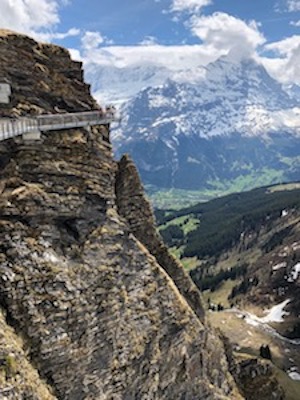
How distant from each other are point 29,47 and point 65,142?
8425 mm

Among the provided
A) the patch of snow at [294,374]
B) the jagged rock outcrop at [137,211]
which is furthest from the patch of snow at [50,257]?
the patch of snow at [294,374]

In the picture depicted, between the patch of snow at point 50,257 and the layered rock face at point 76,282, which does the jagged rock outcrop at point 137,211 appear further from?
the patch of snow at point 50,257

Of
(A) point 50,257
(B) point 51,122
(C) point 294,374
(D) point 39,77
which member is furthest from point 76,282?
(C) point 294,374

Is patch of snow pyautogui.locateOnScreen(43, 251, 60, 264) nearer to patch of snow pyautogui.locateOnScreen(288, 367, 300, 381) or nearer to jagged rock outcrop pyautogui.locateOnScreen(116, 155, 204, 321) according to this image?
jagged rock outcrop pyautogui.locateOnScreen(116, 155, 204, 321)

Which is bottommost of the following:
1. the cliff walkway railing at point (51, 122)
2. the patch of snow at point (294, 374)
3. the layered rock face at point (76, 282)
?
the patch of snow at point (294, 374)

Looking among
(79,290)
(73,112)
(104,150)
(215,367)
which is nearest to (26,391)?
(79,290)

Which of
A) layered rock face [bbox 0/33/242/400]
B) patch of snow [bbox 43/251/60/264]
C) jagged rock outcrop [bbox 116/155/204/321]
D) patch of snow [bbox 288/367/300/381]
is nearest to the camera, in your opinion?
layered rock face [bbox 0/33/242/400]

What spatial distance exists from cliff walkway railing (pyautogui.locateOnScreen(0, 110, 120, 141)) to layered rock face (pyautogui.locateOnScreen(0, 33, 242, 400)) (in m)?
0.74

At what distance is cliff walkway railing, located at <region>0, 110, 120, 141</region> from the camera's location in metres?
37.7

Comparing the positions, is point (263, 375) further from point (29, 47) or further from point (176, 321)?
point (29, 47)

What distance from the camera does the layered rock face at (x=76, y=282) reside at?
32.9 m

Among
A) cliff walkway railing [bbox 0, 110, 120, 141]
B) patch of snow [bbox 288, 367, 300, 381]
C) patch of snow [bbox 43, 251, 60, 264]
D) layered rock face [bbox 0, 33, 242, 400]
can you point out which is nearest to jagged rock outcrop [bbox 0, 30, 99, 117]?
layered rock face [bbox 0, 33, 242, 400]

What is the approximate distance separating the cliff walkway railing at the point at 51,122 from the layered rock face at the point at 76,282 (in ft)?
2.43

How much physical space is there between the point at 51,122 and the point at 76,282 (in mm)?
13486
